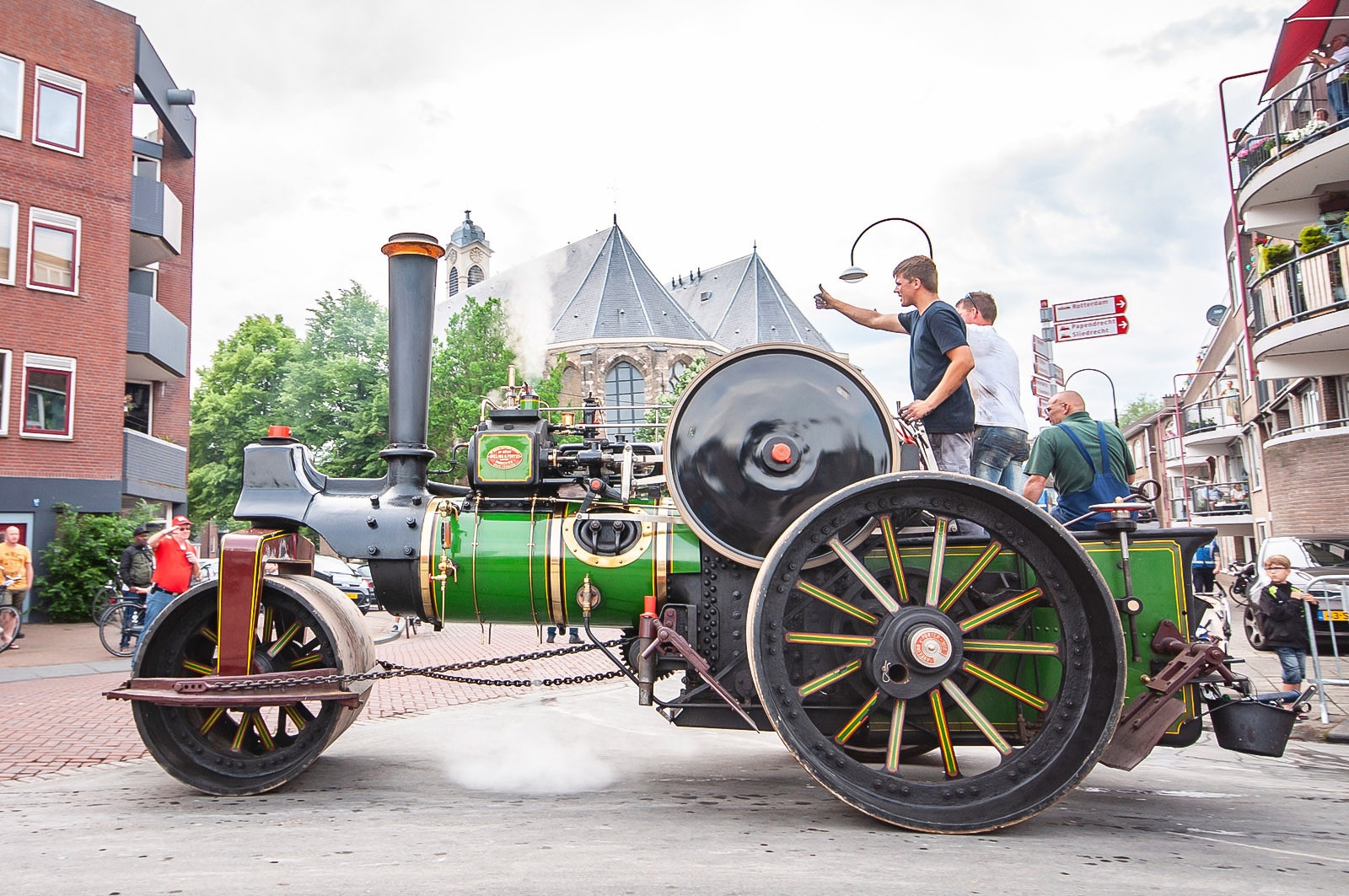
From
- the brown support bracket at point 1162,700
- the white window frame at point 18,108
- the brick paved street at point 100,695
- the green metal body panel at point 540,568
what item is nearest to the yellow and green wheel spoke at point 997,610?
the brown support bracket at point 1162,700

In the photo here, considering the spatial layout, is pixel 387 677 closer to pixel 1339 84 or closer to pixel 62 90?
pixel 1339 84

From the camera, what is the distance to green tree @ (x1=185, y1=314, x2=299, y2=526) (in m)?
37.6

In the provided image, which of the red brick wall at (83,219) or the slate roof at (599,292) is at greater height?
the slate roof at (599,292)

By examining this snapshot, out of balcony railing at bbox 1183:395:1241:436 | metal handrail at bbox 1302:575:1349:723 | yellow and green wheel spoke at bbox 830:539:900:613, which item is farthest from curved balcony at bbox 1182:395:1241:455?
yellow and green wheel spoke at bbox 830:539:900:613

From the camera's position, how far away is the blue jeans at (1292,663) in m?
7.36

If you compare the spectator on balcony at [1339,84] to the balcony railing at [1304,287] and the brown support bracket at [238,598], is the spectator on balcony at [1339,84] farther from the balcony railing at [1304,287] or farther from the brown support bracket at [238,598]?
the brown support bracket at [238,598]

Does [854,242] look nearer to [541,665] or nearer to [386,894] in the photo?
[386,894]

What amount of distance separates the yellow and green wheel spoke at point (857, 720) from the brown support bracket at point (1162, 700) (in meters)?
0.90

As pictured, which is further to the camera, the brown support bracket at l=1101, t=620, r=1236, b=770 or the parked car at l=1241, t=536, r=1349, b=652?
the parked car at l=1241, t=536, r=1349, b=652

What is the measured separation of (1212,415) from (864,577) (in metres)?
36.7

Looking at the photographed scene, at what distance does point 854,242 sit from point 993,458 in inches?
51.9

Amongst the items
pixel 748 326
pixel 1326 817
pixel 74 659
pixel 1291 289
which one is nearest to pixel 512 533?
pixel 1326 817

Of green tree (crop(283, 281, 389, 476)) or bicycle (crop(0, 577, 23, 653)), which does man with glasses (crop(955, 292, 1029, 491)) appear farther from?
green tree (crop(283, 281, 389, 476))

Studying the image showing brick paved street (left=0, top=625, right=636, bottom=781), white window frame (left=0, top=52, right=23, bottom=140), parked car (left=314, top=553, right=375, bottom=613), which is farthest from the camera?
white window frame (left=0, top=52, right=23, bottom=140)
